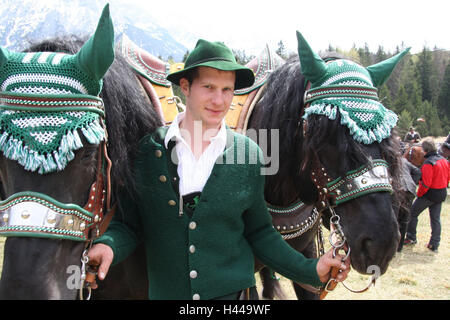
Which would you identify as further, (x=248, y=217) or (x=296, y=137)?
(x=296, y=137)

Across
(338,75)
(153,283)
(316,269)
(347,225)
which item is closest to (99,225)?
(153,283)

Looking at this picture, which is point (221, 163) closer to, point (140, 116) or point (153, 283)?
point (140, 116)

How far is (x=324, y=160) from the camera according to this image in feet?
5.97

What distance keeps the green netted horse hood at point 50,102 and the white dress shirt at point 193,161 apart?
1.21ft

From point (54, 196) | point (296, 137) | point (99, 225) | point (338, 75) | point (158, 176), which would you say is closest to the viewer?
point (54, 196)

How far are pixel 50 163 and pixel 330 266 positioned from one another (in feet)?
4.07

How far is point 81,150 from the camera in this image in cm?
135

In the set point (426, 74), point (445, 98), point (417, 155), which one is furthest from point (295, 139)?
point (426, 74)

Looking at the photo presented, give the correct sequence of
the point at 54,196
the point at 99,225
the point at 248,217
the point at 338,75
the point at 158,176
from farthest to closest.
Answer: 1. the point at 338,75
2. the point at 248,217
3. the point at 158,176
4. the point at 99,225
5. the point at 54,196

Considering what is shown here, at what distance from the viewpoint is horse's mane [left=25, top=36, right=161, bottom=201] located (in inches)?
63.2

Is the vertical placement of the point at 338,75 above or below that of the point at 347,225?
above

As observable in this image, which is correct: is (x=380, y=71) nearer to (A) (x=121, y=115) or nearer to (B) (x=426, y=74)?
(A) (x=121, y=115)
